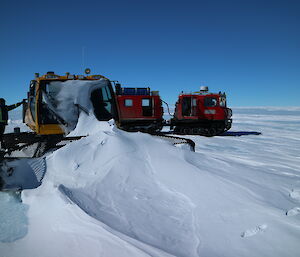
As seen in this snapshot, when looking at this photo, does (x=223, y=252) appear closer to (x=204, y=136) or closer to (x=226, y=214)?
(x=226, y=214)

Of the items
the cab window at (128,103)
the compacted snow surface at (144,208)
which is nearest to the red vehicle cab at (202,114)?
the cab window at (128,103)

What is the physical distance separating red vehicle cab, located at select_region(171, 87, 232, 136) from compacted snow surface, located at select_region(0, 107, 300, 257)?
1069 centimetres

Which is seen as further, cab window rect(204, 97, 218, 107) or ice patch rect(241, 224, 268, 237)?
cab window rect(204, 97, 218, 107)

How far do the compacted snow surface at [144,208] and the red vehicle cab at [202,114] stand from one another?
10.7m

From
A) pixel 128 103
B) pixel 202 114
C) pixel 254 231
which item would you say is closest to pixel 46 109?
pixel 254 231

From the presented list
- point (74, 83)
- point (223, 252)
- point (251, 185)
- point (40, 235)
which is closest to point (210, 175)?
point (251, 185)

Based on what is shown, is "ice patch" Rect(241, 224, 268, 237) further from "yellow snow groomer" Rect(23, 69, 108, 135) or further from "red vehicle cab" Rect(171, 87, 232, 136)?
"red vehicle cab" Rect(171, 87, 232, 136)

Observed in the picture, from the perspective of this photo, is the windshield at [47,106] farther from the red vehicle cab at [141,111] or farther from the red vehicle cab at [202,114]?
the red vehicle cab at [202,114]

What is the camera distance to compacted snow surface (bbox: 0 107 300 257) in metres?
1.61

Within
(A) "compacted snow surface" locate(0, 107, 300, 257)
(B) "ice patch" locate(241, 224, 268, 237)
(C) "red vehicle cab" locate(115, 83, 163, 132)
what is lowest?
(B) "ice patch" locate(241, 224, 268, 237)

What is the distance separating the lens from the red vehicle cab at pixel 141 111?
13.4 metres

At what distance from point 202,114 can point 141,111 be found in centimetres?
376

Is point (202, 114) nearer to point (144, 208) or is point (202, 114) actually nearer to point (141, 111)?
point (141, 111)

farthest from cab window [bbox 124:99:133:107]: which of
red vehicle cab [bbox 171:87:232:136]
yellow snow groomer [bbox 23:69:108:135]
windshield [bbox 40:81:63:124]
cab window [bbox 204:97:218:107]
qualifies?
windshield [bbox 40:81:63:124]
